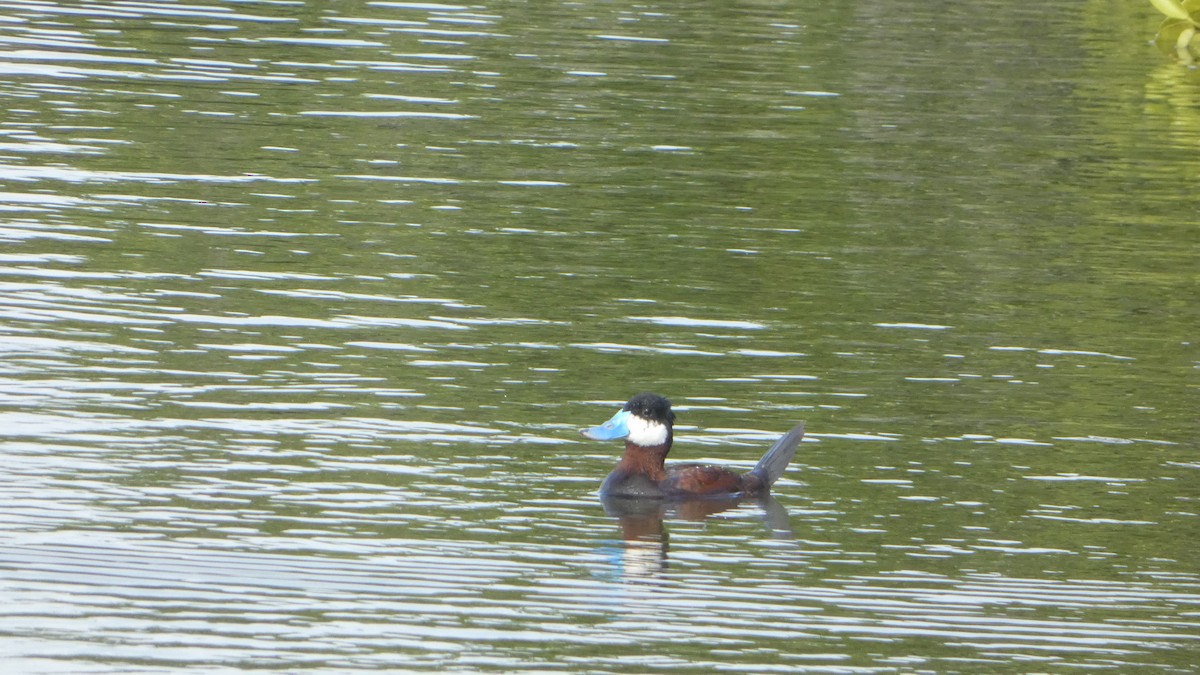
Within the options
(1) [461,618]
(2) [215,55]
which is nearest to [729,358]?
(1) [461,618]

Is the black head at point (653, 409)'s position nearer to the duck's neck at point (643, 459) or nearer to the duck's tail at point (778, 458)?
the duck's neck at point (643, 459)

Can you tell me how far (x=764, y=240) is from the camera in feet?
60.9

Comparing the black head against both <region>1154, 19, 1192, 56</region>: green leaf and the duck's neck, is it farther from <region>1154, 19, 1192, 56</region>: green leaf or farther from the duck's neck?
<region>1154, 19, 1192, 56</region>: green leaf

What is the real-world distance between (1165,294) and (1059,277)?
87 cm

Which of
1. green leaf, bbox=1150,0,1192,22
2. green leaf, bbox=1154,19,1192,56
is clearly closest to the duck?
green leaf, bbox=1150,0,1192,22

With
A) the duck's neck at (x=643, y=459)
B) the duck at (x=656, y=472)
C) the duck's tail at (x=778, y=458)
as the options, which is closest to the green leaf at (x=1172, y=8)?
the duck's tail at (x=778, y=458)

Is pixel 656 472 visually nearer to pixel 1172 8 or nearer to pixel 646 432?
pixel 646 432

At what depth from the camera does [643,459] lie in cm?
1152

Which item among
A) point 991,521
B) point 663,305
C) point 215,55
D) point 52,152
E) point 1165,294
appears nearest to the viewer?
point 991,521

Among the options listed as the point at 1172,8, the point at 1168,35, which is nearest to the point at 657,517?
the point at 1172,8

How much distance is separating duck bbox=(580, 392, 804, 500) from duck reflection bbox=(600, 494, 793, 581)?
4cm

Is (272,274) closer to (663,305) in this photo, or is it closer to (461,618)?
(663,305)

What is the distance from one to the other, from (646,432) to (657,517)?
0.47 meters

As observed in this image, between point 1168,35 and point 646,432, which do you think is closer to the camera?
point 646,432
